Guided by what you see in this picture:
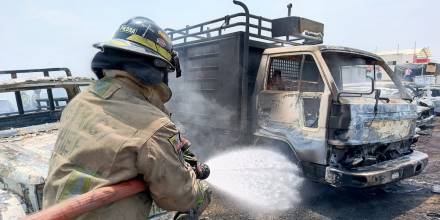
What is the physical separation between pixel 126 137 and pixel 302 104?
3406mm

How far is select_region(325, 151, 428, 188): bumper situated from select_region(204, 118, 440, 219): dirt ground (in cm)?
47

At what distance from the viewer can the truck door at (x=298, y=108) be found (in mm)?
4137

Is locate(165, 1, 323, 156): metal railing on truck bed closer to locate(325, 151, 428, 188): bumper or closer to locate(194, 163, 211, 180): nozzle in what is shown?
locate(325, 151, 428, 188): bumper

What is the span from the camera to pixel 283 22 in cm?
556

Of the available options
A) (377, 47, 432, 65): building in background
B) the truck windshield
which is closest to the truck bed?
the truck windshield

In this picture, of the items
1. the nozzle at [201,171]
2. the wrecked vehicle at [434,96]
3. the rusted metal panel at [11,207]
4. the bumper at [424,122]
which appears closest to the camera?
the nozzle at [201,171]

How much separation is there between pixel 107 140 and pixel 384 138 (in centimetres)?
409

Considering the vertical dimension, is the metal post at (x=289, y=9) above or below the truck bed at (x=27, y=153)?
above

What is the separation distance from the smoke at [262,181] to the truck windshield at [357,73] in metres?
1.50

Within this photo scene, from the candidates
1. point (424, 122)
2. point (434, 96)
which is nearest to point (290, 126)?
point (424, 122)

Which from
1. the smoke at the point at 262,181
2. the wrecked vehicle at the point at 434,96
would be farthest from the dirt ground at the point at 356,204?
the wrecked vehicle at the point at 434,96

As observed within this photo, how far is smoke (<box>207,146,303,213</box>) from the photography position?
450 centimetres

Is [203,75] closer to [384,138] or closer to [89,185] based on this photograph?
[384,138]

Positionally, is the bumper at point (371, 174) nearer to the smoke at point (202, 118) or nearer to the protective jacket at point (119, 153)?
the smoke at point (202, 118)
